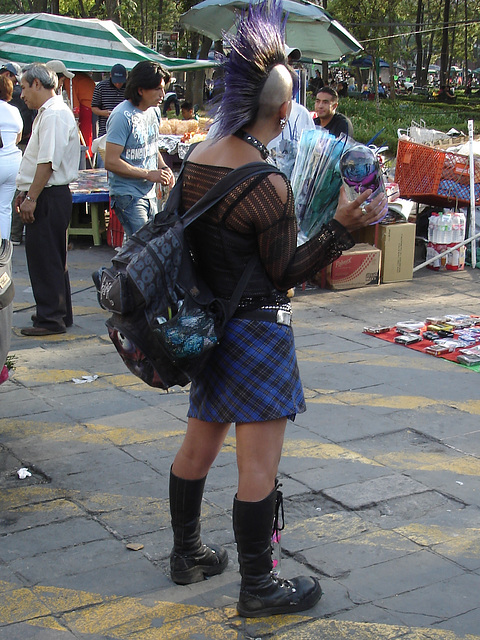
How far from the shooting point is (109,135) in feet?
20.5

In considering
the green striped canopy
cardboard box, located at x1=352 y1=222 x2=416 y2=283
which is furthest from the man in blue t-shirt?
the green striped canopy

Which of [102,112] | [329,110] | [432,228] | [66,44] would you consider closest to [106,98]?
[102,112]

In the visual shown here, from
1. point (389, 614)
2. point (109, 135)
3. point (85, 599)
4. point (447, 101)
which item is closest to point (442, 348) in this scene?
point (109, 135)

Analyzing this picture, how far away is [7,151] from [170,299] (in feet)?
14.5

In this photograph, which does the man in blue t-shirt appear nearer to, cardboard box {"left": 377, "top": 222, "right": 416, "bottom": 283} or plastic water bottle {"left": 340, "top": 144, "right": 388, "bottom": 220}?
cardboard box {"left": 377, "top": 222, "right": 416, "bottom": 283}

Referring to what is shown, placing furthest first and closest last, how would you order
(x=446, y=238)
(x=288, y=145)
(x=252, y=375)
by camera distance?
(x=446, y=238), (x=288, y=145), (x=252, y=375)

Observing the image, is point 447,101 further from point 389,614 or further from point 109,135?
point 389,614

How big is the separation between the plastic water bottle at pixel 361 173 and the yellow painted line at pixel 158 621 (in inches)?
57.7

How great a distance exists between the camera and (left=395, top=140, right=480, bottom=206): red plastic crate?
9.23 m

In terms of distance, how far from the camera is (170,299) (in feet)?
8.93

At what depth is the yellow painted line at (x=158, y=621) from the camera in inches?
113

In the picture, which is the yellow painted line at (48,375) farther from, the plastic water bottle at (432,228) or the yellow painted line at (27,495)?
the plastic water bottle at (432,228)

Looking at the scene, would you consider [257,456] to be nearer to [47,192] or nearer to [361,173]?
[361,173]

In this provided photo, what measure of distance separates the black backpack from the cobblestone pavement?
0.91 metres
